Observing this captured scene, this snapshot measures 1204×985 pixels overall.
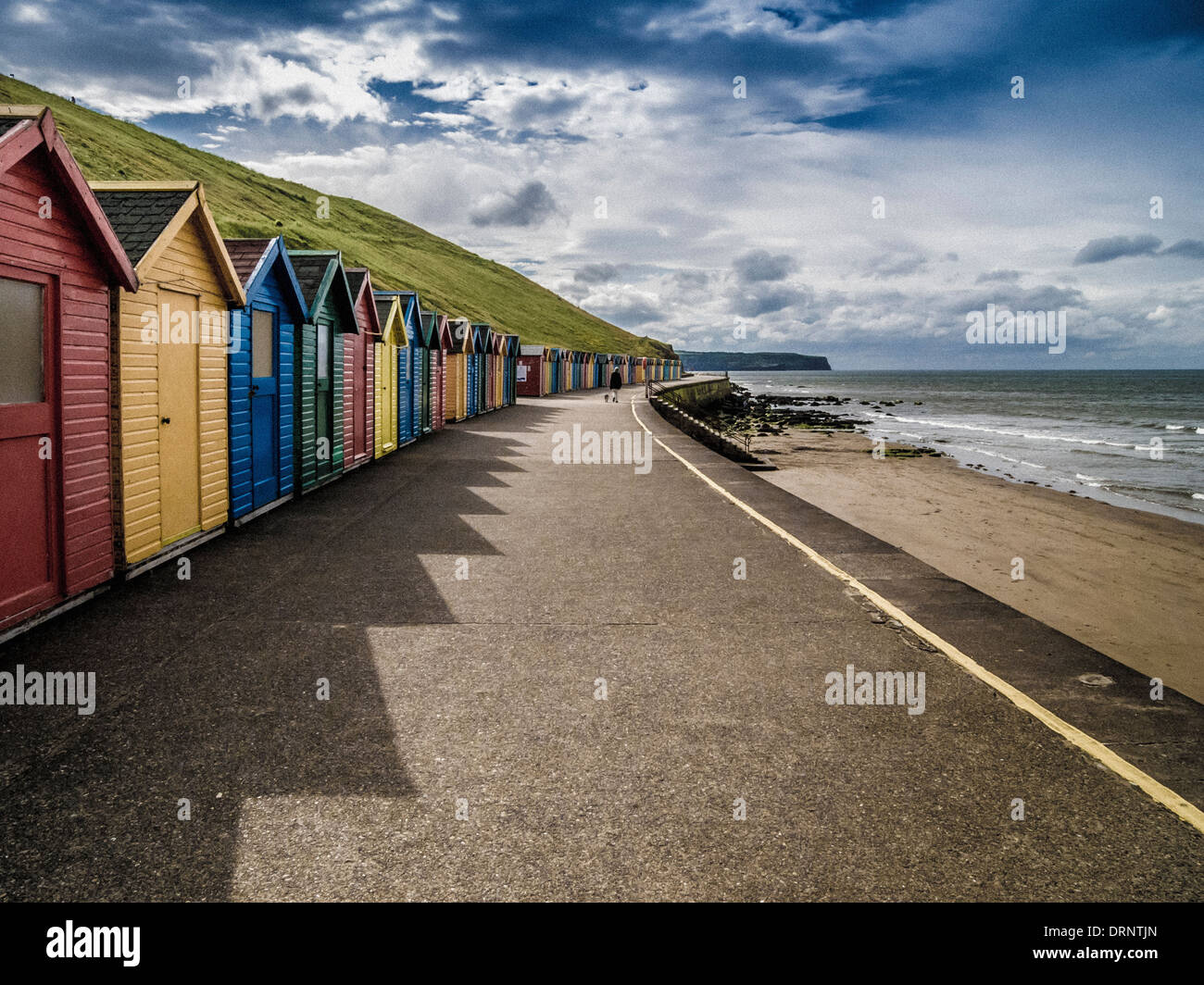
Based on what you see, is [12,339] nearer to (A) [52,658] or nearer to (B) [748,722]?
(A) [52,658]

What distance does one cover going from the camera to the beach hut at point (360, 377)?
53.8 ft

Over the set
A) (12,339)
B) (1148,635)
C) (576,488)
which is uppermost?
(12,339)

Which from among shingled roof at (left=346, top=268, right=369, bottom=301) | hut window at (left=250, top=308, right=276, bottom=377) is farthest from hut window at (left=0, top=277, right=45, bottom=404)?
shingled roof at (left=346, top=268, right=369, bottom=301)

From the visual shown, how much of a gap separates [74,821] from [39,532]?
148 inches

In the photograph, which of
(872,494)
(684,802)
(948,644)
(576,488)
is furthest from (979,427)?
(684,802)

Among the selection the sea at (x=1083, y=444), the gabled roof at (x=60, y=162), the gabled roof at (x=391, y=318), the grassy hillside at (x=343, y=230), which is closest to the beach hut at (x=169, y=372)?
the gabled roof at (x=60, y=162)

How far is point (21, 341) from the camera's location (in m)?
6.53

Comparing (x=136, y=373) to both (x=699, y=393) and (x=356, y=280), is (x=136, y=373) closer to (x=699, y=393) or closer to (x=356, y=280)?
(x=356, y=280)

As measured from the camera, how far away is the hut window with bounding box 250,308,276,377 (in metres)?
11.8

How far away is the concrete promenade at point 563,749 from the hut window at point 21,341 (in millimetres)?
1770

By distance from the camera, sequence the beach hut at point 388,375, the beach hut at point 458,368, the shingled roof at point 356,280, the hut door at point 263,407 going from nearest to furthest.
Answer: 1. the hut door at point 263,407
2. the shingled roof at point 356,280
3. the beach hut at point 388,375
4. the beach hut at point 458,368

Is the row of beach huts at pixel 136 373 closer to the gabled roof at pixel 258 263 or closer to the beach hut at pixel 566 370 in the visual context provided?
the gabled roof at pixel 258 263

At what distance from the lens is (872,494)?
20562 mm

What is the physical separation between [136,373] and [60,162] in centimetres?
215
